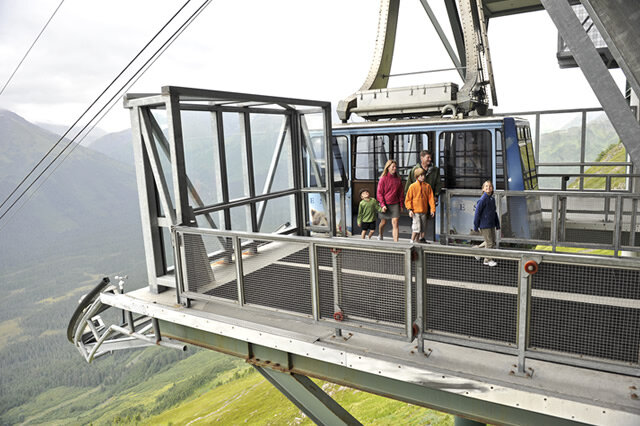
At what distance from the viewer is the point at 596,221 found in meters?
10.5

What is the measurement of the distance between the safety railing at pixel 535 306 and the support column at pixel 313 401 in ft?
5.11

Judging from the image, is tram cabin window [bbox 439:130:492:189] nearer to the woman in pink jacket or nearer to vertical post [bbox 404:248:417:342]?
the woman in pink jacket

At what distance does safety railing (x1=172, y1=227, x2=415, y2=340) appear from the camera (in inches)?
168

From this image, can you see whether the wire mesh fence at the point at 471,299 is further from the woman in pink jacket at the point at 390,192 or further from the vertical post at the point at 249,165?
the vertical post at the point at 249,165

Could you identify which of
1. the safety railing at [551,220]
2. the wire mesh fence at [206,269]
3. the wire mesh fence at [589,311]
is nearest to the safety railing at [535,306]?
the wire mesh fence at [589,311]

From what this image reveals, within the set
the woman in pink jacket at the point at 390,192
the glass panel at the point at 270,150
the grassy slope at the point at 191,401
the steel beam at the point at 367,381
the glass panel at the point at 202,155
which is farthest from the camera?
the grassy slope at the point at 191,401

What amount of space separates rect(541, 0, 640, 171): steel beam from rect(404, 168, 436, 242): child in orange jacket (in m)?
4.78

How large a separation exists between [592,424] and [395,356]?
1667 mm

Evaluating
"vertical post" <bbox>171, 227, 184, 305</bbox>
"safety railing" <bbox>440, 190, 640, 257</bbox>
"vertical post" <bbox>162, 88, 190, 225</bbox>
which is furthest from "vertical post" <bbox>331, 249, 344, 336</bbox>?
"safety railing" <bbox>440, 190, 640, 257</bbox>

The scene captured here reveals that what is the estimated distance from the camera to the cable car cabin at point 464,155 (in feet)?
28.1


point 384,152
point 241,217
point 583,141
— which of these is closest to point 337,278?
point 241,217

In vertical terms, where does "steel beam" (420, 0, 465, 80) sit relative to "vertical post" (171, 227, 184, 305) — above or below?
above

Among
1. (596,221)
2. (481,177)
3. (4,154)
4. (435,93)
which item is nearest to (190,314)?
(481,177)

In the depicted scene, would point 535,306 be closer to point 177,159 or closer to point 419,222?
point 419,222
